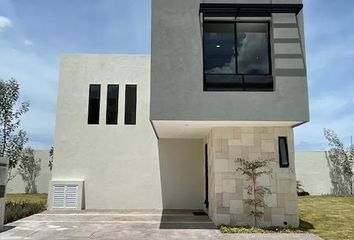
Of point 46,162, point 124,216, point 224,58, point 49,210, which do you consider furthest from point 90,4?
point 46,162

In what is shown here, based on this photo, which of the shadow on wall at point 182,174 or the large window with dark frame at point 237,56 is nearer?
the large window with dark frame at point 237,56

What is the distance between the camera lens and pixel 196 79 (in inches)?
372

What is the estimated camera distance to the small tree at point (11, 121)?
1630cm

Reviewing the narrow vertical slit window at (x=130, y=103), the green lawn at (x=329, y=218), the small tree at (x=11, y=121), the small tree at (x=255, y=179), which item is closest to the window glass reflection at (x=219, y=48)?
the small tree at (x=255, y=179)

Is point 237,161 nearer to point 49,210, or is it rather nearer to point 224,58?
point 224,58

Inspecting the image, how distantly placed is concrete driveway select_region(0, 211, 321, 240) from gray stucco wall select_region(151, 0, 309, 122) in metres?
3.17

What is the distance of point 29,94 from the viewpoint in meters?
17.0

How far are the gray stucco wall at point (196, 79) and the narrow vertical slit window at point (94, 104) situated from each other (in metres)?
6.14

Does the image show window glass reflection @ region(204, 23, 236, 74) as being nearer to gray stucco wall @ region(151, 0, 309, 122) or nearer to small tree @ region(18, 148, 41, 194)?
gray stucco wall @ region(151, 0, 309, 122)

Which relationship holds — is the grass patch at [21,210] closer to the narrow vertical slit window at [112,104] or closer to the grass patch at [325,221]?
the narrow vertical slit window at [112,104]

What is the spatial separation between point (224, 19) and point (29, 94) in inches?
457

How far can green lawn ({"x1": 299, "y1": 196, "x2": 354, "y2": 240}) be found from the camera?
9014mm

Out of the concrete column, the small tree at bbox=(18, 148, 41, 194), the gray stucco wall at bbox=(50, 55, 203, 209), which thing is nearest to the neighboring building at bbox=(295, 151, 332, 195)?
the gray stucco wall at bbox=(50, 55, 203, 209)

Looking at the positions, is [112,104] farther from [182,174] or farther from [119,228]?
[119,228]
